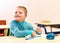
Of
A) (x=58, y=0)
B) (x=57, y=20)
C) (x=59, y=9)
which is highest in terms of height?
(x=58, y=0)

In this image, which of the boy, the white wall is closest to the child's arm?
the boy

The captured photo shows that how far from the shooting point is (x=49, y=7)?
188 inches

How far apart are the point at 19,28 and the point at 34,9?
3475 millimetres

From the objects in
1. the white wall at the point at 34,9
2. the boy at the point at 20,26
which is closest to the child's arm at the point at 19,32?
the boy at the point at 20,26

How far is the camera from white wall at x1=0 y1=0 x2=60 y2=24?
4.73 meters

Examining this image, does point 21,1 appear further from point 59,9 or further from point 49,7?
point 59,9

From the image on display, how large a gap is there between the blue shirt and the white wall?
3383mm

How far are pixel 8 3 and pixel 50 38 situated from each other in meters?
3.80

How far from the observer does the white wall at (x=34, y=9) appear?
4.73m

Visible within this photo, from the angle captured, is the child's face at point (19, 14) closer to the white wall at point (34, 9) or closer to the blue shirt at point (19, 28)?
the blue shirt at point (19, 28)

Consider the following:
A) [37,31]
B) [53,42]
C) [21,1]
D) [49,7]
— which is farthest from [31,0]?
[53,42]

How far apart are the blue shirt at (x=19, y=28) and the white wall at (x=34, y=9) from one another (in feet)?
11.1

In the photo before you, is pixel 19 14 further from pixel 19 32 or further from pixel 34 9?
pixel 34 9

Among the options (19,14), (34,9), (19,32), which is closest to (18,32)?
(19,32)
